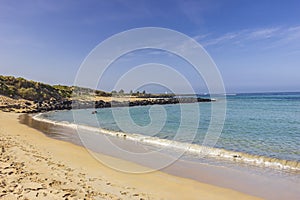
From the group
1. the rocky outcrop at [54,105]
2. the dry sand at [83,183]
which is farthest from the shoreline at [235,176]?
the rocky outcrop at [54,105]

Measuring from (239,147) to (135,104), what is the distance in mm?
44424

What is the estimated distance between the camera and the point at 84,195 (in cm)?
496

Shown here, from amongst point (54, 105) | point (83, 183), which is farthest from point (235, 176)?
point (54, 105)

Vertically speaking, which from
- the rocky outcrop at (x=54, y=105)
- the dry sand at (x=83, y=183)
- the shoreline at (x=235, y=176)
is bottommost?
the shoreline at (x=235, y=176)

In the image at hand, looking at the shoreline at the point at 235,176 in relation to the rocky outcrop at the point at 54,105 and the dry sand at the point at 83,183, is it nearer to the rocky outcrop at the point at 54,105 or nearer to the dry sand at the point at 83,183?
the dry sand at the point at 83,183

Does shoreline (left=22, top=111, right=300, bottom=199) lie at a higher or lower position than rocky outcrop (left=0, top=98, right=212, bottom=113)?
lower

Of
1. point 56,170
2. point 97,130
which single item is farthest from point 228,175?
point 97,130

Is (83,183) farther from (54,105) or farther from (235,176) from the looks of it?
(54,105)

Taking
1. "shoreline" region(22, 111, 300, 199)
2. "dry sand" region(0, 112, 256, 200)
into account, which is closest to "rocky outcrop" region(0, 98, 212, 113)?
"dry sand" region(0, 112, 256, 200)

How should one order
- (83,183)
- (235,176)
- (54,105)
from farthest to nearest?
(54,105) → (235,176) → (83,183)

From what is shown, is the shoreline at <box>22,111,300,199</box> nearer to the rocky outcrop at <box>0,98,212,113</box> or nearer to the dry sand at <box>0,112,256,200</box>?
the dry sand at <box>0,112,256,200</box>

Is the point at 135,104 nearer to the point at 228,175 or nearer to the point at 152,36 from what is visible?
the point at 152,36

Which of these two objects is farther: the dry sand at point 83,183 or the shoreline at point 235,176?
the shoreline at point 235,176

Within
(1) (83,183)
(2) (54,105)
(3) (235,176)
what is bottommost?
(3) (235,176)
